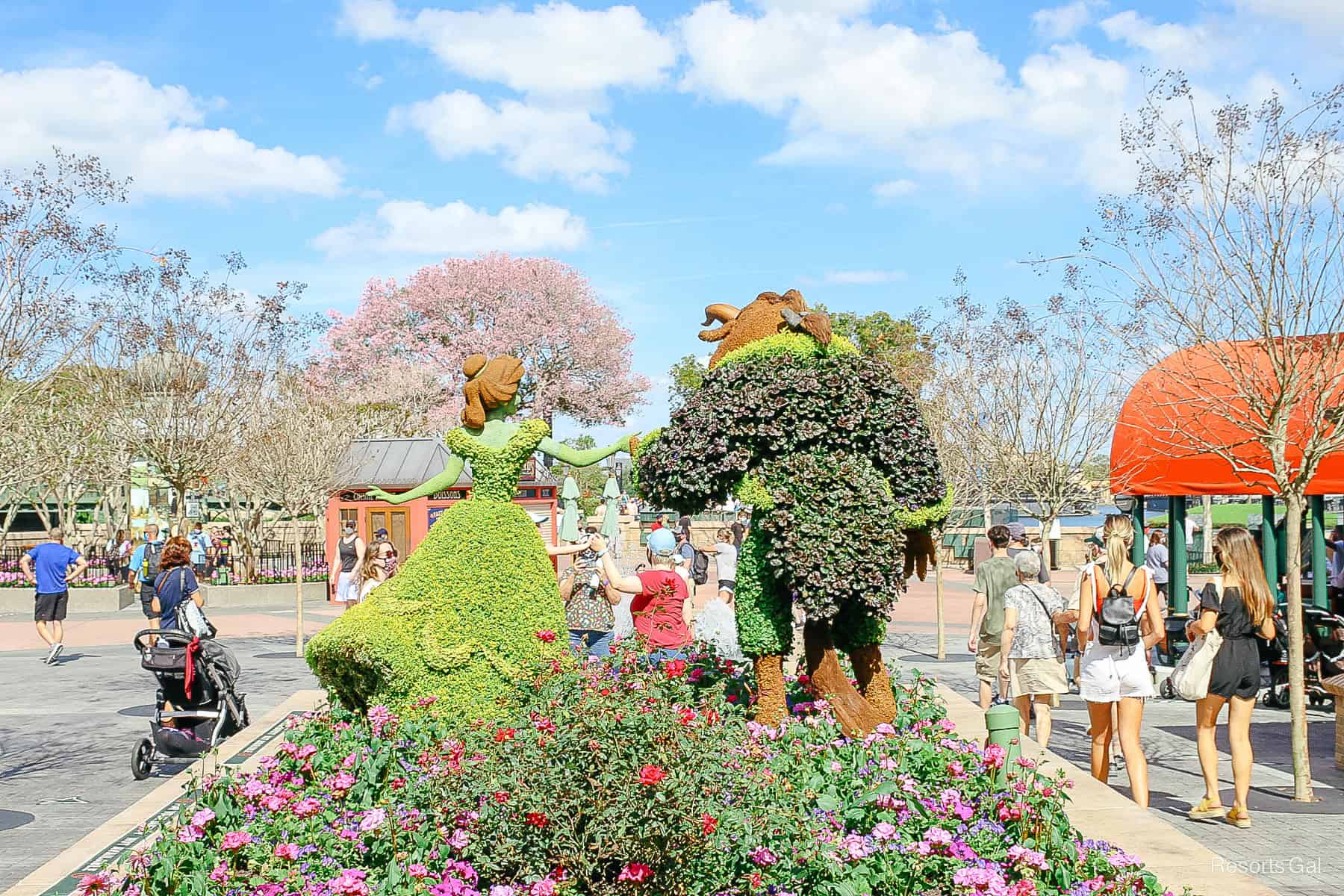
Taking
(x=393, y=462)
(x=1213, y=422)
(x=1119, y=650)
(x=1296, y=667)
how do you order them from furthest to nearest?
(x=393, y=462) < (x=1213, y=422) < (x=1296, y=667) < (x=1119, y=650)

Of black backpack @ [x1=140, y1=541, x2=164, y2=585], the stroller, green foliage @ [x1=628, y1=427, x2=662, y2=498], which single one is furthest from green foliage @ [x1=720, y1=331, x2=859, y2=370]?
black backpack @ [x1=140, y1=541, x2=164, y2=585]

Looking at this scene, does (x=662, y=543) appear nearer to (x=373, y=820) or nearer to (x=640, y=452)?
(x=640, y=452)

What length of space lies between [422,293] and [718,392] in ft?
113

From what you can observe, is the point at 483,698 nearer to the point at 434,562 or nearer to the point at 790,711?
the point at 434,562

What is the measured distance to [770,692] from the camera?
19.6 feet

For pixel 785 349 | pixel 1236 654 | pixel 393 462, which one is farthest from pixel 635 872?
pixel 393 462

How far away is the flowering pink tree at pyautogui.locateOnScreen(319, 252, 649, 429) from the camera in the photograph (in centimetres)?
3884

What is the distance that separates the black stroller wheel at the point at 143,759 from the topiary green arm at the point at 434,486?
8.26ft

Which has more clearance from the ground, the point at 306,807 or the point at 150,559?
the point at 150,559

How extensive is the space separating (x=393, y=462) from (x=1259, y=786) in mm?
20760

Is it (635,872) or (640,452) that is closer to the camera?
(635,872)

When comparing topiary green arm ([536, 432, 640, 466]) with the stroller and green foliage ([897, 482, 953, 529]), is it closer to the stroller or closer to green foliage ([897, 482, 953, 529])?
green foliage ([897, 482, 953, 529])

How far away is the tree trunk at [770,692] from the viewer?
234 inches

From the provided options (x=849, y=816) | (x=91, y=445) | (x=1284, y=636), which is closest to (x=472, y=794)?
(x=849, y=816)
